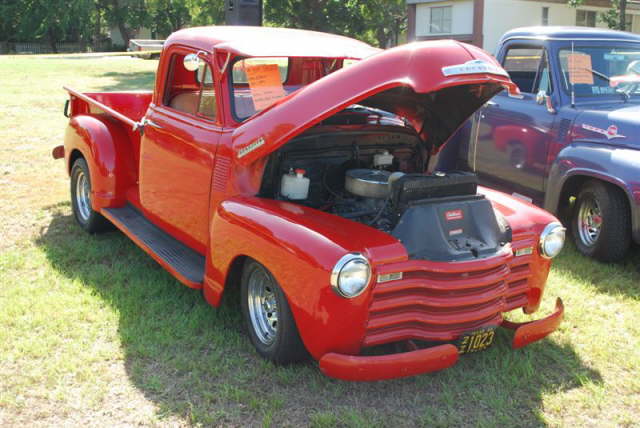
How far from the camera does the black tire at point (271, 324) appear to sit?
11.1ft

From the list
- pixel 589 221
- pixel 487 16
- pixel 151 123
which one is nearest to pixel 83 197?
pixel 151 123

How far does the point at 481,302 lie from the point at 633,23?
108 feet

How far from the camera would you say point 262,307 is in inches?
147

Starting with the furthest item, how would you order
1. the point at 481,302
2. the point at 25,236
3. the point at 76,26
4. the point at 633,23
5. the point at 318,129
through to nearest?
1. the point at 76,26
2. the point at 633,23
3. the point at 25,236
4. the point at 318,129
5. the point at 481,302

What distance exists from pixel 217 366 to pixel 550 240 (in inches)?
79.5

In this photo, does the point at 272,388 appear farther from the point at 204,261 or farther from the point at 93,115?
the point at 93,115

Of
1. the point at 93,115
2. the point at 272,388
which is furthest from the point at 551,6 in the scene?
the point at 272,388

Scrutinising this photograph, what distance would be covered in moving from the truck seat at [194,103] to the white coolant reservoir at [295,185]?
2.32 feet

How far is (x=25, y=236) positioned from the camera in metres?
5.83

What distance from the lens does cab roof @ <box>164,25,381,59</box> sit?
4.06 m

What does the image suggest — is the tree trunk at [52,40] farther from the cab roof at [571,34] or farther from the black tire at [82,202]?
the cab roof at [571,34]

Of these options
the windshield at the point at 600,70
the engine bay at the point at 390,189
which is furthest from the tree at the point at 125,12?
the engine bay at the point at 390,189

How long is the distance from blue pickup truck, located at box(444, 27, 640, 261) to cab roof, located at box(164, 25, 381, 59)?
171 centimetres

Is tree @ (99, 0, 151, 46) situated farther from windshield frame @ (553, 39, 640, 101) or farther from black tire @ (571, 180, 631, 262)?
black tire @ (571, 180, 631, 262)
